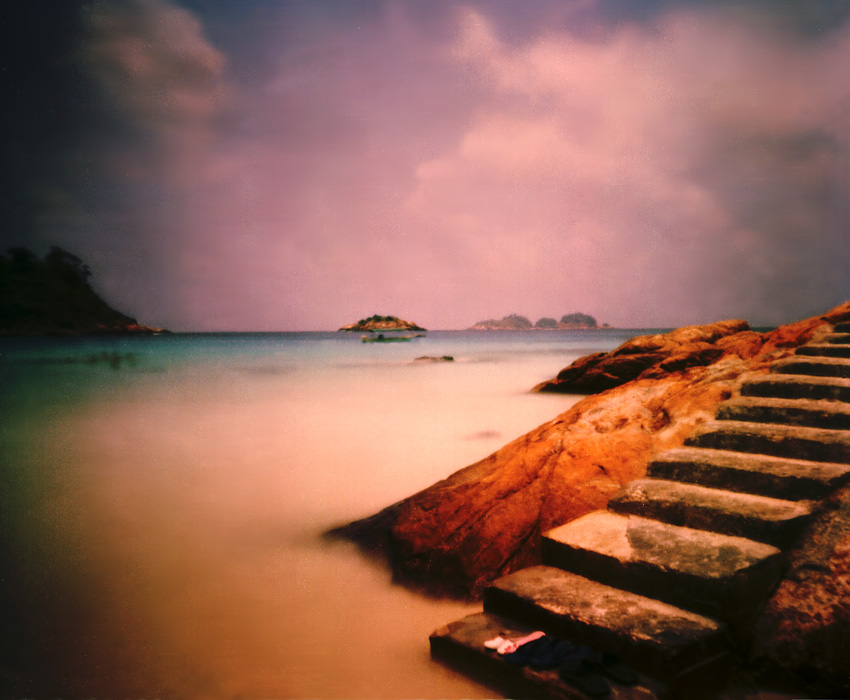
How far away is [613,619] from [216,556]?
3690mm

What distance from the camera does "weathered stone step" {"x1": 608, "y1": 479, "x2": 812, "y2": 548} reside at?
276cm

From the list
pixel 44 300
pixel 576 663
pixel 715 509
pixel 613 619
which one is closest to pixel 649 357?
pixel 715 509

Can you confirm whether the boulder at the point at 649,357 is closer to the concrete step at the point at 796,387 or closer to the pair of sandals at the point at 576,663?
the concrete step at the point at 796,387

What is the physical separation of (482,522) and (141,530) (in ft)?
12.5

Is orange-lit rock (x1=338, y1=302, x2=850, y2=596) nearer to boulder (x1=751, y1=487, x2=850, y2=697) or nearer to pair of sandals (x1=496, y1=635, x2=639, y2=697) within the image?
pair of sandals (x1=496, y1=635, x2=639, y2=697)

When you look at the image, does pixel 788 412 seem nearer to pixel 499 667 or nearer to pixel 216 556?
pixel 499 667

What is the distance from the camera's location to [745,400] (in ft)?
13.3

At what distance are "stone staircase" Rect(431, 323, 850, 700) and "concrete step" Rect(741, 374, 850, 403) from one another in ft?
0.06

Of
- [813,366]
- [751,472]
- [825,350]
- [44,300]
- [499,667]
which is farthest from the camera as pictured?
[44,300]

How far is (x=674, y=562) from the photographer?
104 inches

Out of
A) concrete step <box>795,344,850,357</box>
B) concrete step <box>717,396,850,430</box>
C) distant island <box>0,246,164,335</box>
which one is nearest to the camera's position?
concrete step <box>717,396,850,430</box>

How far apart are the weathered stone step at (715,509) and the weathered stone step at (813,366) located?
1.88 meters

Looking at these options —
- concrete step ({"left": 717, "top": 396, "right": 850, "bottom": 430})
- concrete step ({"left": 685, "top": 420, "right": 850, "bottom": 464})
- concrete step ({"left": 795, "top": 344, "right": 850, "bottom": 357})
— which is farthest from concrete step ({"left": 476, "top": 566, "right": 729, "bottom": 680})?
concrete step ({"left": 795, "top": 344, "right": 850, "bottom": 357})

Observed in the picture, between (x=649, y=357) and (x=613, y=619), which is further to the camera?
Answer: (x=649, y=357)
